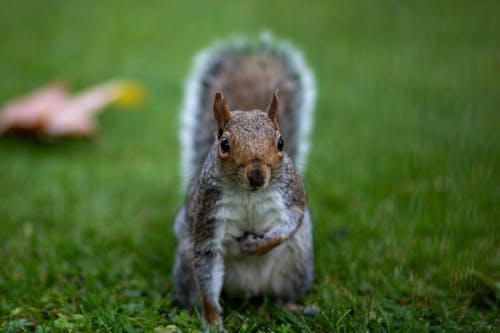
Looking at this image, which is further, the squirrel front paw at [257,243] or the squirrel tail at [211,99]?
the squirrel tail at [211,99]

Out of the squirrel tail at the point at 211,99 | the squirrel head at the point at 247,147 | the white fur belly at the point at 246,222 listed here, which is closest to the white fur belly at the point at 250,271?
the white fur belly at the point at 246,222

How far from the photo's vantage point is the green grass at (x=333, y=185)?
181 centimetres

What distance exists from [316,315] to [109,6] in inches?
213

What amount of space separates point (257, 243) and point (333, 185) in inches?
52.4

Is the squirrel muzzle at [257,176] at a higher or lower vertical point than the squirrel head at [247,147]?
lower

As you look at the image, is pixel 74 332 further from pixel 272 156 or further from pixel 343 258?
pixel 343 258

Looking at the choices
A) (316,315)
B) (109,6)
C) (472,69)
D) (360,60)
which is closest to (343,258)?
(316,315)

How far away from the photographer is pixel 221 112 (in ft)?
5.29

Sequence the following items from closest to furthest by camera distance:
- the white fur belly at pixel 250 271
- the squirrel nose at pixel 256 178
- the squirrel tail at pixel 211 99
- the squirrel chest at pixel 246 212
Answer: the squirrel nose at pixel 256 178 → the squirrel chest at pixel 246 212 → the white fur belly at pixel 250 271 → the squirrel tail at pixel 211 99

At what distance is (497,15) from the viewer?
2.88m

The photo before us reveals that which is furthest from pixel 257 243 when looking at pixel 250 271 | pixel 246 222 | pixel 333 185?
pixel 333 185

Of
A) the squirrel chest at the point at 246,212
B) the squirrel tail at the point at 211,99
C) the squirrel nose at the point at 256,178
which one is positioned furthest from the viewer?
the squirrel tail at the point at 211,99

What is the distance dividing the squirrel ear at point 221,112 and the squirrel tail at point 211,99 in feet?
1.86

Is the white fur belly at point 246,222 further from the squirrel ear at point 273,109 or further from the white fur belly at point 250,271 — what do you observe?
the squirrel ear at point 273,109
